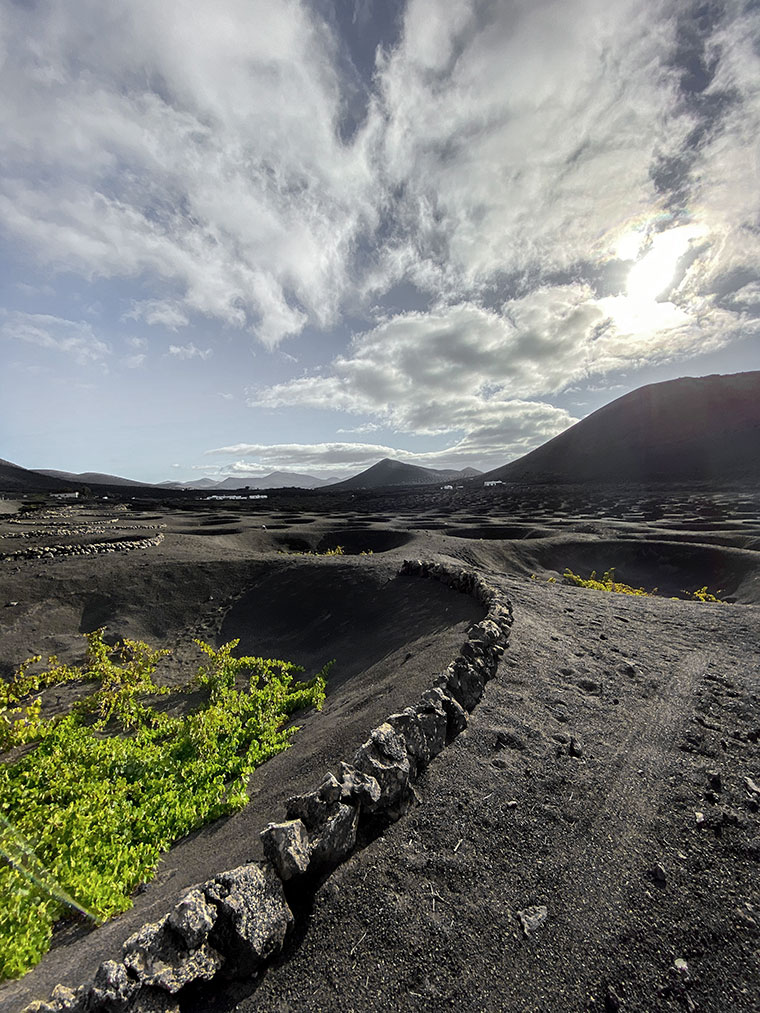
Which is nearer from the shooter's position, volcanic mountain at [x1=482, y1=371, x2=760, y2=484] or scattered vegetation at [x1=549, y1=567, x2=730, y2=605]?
scattered vegetation at [x1=549, y1=567, x2=730, y2=605]

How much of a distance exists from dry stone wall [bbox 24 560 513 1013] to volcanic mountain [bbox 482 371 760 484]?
9536 cm

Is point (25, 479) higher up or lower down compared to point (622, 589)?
higher up

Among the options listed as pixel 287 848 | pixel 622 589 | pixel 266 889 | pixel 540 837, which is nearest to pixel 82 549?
pixel 287 848

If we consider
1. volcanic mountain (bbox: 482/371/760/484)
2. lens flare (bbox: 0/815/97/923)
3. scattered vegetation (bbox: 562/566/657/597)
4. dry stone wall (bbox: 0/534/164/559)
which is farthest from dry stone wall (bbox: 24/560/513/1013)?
volcanic mountain (bbox: 482/371/760/484)

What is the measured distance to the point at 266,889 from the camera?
300cm

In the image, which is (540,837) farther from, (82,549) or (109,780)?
(82,549)

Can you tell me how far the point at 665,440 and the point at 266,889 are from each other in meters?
137

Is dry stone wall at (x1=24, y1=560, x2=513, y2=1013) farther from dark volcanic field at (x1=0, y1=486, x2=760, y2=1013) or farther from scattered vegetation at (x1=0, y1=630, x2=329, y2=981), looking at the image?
scattered vegetation at (x1=0, y1=630, x2=329, y2=981)

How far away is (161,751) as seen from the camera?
6129 millimetres

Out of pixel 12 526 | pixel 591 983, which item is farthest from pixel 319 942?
pixel 12 526

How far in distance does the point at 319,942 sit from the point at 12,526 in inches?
1380

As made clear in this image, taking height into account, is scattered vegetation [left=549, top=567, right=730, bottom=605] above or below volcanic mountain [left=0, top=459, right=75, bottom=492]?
below

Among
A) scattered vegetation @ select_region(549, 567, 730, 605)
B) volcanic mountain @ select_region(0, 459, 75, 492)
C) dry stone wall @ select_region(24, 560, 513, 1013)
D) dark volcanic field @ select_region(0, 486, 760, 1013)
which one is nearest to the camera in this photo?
dry stone wall @ select_region(24, 560, 513, 1013)

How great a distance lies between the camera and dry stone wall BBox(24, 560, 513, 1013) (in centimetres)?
237
